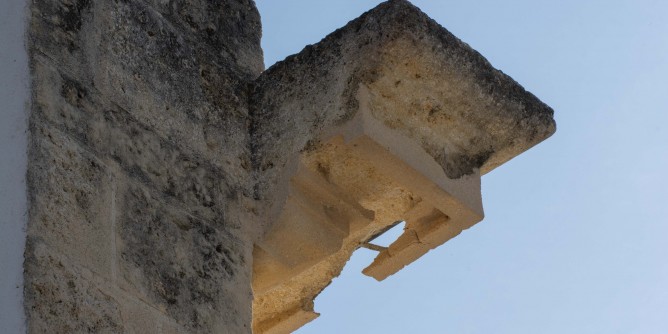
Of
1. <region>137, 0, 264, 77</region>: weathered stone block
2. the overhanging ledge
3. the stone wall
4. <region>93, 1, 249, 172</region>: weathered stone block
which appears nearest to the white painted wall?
the stone wall

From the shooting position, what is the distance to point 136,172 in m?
4.24

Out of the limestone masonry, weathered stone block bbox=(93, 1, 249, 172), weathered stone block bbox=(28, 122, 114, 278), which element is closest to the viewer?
weathered stone block bbox=(28, 122, 114, 278)

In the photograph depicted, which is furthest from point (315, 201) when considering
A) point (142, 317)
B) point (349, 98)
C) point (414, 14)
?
point (142, 317)

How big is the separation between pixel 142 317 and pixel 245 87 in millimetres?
1234

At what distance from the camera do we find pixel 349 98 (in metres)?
4.64

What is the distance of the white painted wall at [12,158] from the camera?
355cm

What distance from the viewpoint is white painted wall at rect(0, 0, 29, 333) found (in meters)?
3.55

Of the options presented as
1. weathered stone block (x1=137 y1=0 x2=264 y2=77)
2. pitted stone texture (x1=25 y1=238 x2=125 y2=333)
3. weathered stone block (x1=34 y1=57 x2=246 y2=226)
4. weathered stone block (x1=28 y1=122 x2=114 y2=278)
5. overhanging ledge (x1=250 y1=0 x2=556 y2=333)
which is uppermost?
weathered stone block (x1=137 y1=0 x2=264 y2=77)

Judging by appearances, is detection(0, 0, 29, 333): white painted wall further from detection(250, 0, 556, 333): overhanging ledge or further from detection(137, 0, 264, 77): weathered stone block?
detection(250, 0, 556, 333): overhanging ledge

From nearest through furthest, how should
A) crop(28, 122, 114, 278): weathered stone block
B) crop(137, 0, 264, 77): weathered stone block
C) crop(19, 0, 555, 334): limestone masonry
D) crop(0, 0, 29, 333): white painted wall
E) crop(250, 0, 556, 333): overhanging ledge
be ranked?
1. crop(0, 0, 29, 333): white painted wall
2. crop(28, 122, 114, 278): weathered stone block
3. crop(19, 0, 555, 334): limestone masonry
4. crop(250, 0, 556, 333): overhanging ledge
5. crop(137, 0, 264, 77): weathered stone block

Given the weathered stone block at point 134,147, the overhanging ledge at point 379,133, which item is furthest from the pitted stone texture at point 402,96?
the weathered stone block at point 134,147

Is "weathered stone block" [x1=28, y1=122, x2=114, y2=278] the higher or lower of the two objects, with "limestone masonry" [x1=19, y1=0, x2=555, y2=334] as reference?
lower

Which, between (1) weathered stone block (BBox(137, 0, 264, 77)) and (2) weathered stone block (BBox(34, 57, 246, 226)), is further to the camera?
(1) weathered stone block (BBox(137, 0, 264, 77))

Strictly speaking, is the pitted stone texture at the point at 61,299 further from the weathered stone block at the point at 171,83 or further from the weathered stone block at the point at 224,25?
the weathered stone block at the point at 224,25
